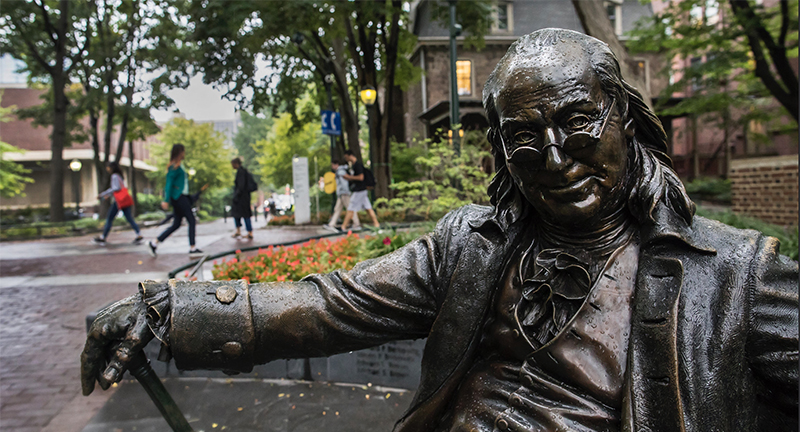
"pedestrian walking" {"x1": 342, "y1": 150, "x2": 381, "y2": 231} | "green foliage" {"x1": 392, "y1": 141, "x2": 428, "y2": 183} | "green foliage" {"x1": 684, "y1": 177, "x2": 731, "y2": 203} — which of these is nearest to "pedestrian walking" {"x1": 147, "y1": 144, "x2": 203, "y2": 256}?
"pedestrian walking" {"x1": 342, "y1": 150, "x2": 381, "y2": 231}

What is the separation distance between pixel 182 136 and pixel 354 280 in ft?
153

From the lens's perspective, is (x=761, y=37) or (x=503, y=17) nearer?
(x=761, y=37)

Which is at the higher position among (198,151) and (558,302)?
(198,151)

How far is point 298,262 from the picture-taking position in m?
5.00

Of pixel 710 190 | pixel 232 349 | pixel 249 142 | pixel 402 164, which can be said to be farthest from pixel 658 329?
pixel 249 142

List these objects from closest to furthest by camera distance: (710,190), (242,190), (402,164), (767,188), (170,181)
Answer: (170,181), (767,188), (242,190), (710,190), (402,164)

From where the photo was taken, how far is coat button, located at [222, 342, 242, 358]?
136cm

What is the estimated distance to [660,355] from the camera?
111 centimetres

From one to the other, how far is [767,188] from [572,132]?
11795mm

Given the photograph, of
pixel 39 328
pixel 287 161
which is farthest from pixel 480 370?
pixel 287 161

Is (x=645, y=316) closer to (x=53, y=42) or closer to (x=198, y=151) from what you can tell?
(x=53, y=42)

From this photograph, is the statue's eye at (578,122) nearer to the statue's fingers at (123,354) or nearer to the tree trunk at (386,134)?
the statue's fingers at (123,354)

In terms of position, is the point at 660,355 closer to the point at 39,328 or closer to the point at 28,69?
the point at 39,328

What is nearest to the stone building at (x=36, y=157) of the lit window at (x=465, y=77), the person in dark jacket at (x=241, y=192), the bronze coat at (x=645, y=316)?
the lit window at (x=465, y=77)
